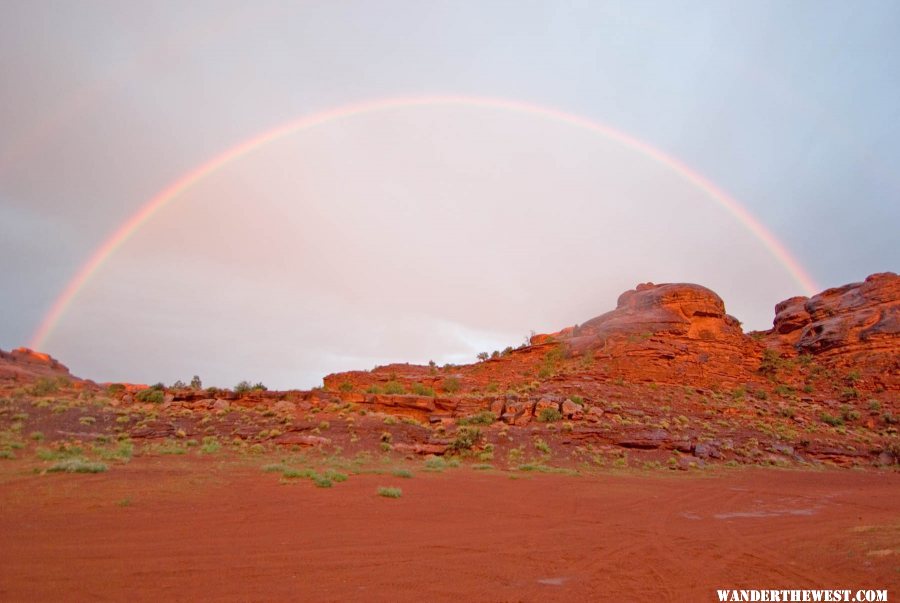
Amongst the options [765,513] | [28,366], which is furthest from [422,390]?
[28,366]

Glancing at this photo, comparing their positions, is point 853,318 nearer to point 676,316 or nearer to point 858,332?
point 858,332

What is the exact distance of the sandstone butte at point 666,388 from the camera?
28.4 m

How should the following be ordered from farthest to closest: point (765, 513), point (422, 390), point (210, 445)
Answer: point (422, 390), point (210, 445), point (765, 513)

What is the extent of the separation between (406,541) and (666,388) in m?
33.7

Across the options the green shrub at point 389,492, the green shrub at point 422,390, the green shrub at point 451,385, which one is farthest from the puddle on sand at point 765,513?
the green shrub at point 451,385

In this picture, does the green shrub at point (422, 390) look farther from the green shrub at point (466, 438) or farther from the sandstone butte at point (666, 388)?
the green shrub at point (466, 438)

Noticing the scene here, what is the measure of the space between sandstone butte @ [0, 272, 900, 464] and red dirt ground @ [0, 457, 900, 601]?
10.7 m

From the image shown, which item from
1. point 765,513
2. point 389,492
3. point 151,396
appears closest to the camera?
point 389,492

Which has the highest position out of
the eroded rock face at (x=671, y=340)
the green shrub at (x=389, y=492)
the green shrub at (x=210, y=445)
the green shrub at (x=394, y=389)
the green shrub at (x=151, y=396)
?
the eroded rock face at (x=671, y=340)

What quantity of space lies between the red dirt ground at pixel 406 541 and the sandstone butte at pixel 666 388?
10.7 meters

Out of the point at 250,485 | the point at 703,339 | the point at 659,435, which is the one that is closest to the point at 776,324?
the point at 703,339

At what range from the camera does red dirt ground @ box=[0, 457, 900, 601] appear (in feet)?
21.4

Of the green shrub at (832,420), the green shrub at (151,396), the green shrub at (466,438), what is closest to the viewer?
the green shrub at (466,438)

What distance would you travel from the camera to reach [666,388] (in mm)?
38656
